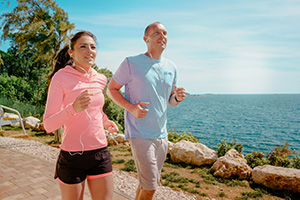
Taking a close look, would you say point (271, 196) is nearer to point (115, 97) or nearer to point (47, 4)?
→ point (115, 97)

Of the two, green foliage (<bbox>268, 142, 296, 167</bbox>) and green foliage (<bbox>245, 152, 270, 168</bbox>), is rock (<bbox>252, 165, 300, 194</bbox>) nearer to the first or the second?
green foliage (<bbox>245, 152, 270, 168</bbox>)

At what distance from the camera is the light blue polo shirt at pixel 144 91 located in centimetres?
210

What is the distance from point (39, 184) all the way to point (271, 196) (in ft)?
13.3

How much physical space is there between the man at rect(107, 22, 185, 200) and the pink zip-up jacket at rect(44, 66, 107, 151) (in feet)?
1.14

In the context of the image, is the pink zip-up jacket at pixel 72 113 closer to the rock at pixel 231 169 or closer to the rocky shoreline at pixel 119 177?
the rocky shoreline at pixel 119 177

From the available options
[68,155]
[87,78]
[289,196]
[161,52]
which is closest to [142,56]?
[161,52]

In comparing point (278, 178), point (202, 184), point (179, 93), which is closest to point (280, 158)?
point (278, 178)

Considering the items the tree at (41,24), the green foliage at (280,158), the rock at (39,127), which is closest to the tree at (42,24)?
the tree at (41,24)

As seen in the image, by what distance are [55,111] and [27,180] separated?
3057 mm

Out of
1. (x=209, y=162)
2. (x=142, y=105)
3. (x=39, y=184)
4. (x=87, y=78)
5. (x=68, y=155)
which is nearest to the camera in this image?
(x=68, y=155)

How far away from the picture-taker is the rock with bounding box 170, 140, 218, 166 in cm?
564

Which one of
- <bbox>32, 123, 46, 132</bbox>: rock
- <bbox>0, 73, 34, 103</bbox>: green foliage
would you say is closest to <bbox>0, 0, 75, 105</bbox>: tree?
<bbox>32, 123, 46, 132</bbox>: rock

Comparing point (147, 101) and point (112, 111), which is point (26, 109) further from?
point (147, 101)

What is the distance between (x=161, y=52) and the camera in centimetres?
226
